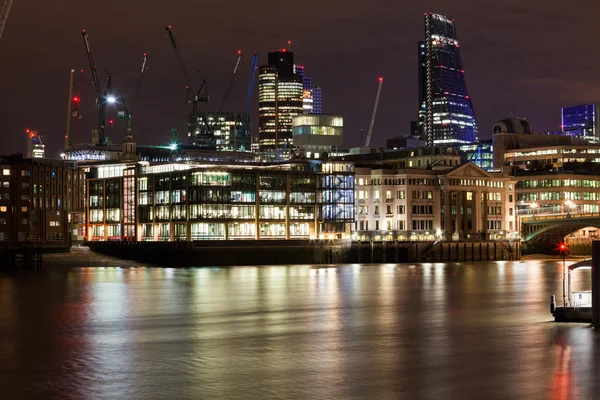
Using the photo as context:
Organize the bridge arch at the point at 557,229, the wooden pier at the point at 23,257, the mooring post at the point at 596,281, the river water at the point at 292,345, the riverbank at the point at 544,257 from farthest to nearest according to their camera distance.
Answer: the riverbank at the point at 544,257 < the bridge arch at the point at 557,229 < the wooden pier at the point at 23,257 < the mooring post at the point at 596,281 < the river water at the point at 292,345

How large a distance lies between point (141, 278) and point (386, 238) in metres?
68.6

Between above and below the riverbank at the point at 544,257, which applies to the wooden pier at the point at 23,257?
above

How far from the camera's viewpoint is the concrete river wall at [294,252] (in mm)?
153500

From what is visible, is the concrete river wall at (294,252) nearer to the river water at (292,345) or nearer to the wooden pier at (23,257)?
the wooden pier at (23,257)

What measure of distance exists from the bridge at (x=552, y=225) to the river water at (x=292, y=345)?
7978 centimetres

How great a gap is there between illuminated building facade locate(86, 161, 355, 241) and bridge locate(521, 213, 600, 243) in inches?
1420

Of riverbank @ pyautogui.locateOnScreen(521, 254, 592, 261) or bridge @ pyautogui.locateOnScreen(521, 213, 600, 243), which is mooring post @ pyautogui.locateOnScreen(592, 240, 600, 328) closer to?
bridge @ pyautogui.locateOnScreen(521, 213, 600, 243)

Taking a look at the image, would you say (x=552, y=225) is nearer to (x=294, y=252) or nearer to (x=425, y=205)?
(x=425, y=205)

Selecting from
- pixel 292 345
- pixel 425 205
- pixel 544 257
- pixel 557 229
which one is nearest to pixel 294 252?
pixel 425 205

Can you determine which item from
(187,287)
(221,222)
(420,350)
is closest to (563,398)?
Answer: (420,350)

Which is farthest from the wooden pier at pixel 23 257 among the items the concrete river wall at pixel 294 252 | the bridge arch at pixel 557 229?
the bridge arch at pixel 557 229

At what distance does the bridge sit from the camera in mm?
166788

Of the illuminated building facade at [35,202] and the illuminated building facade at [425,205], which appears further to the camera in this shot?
the illuminated building facade at [425,205]

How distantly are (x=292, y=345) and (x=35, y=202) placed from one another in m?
123
